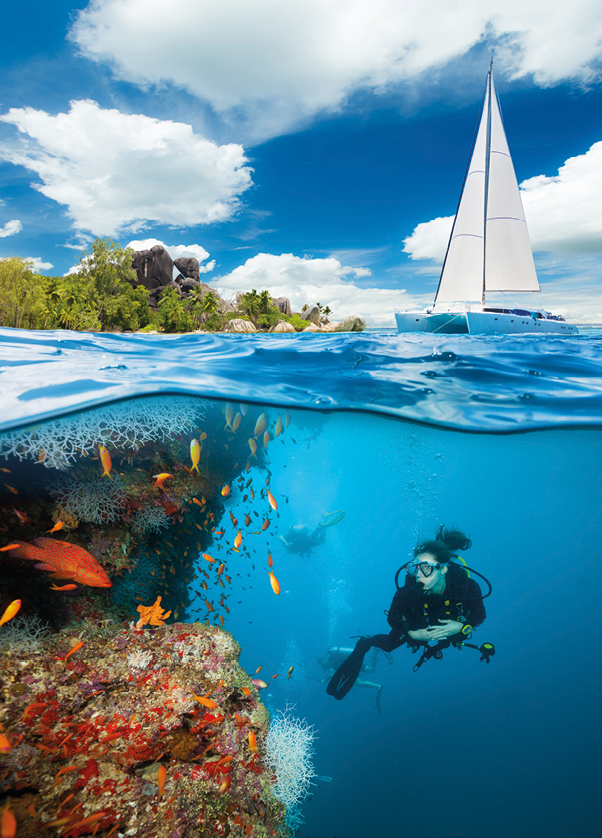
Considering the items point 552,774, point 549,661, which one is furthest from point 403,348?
point 549,661

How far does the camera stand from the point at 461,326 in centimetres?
2109

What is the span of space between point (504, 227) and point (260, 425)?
23.7 meters

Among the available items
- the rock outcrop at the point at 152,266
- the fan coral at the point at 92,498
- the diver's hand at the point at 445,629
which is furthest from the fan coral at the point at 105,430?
the rock outcrop at the point at 152,266

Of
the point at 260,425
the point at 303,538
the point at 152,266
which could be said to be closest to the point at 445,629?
the point at 260,425

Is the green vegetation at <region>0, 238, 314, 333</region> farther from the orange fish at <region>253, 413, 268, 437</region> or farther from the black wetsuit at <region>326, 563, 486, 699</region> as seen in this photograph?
the black wetsuit at <region>326, 563, 486, 699</region>

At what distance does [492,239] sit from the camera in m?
22.6

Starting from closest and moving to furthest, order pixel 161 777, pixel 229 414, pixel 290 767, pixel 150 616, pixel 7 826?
pixel 7 826 → pixel 161 777 → pixel 290 767 → pixel 150 616 → pixel 229 414

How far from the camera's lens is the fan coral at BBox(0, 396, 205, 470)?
5.03 m

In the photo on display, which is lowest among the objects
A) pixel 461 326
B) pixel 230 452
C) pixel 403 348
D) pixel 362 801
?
pixel 362 801

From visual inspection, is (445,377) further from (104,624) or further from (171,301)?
(171,301)

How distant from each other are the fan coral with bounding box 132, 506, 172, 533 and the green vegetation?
3132 cm

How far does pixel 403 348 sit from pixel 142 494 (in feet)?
19.5

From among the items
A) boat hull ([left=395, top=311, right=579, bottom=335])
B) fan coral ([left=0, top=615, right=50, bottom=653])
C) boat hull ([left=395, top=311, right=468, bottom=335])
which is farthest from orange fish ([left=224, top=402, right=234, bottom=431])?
boat hull ([left=395, top=311, right=579, bottom=335])

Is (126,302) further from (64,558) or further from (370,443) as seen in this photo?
(64,558)
